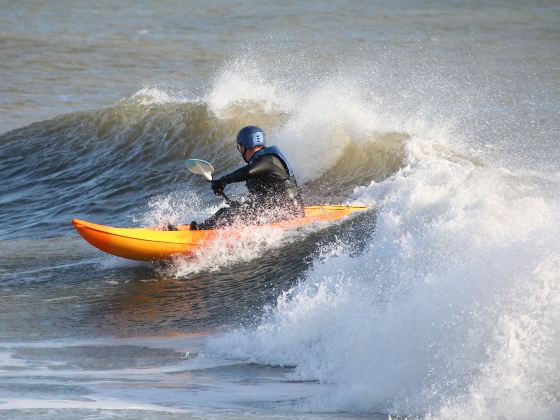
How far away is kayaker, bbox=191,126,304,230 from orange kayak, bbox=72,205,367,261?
135 mm

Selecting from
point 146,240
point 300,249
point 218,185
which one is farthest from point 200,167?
point 300,249

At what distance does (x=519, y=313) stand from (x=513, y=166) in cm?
779

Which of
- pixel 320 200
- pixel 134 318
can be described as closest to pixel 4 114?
pixel 320 200

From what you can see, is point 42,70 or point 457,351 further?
point 42,70

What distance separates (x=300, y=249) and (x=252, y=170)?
0.99 metres

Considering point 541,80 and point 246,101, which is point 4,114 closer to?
point 246,101

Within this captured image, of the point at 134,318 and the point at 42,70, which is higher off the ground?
the point at 42,70

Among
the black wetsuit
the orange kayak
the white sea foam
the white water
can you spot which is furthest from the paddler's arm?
the white sea foam

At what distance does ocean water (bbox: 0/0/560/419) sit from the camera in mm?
5895

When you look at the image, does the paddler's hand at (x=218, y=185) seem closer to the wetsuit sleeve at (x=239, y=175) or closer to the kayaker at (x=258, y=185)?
the kayaker at (x=258, y=185)

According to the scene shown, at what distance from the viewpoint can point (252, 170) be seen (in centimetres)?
1023

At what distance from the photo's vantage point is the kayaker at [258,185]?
33.9 feet

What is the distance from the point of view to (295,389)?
20.9 ft

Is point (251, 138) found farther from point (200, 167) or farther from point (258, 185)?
point (200, 167)
